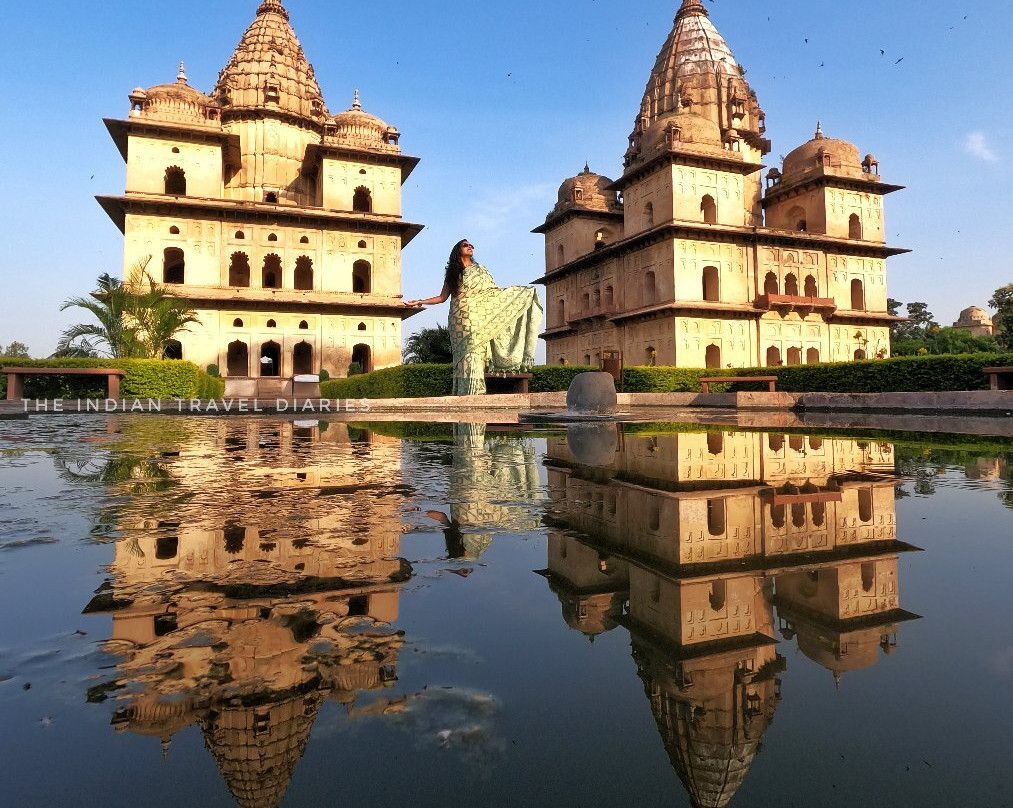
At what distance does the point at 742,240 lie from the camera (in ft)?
101

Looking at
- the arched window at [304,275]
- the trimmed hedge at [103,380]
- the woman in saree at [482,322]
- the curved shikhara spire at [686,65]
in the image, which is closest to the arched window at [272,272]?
the arched window at [304,275]

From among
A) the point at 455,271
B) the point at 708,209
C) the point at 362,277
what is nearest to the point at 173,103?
the point at 362,277

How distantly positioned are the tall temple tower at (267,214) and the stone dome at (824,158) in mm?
21530

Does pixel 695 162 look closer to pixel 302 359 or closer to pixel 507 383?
pixel 507 383

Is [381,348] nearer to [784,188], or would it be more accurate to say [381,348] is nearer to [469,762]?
[784,188]

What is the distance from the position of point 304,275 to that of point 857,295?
30.4m

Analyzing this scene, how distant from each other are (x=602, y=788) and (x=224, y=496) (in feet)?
8.83

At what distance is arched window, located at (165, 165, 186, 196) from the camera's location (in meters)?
28.9

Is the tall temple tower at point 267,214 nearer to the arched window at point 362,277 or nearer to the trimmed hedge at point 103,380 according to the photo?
the arched window at point 362,277

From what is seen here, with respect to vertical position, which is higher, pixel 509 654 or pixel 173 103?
pixel 173 103

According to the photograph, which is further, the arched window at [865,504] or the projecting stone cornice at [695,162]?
the projecting stone cornice at [695,162]

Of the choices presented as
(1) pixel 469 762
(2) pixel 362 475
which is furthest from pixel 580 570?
(2) pixel 362 475

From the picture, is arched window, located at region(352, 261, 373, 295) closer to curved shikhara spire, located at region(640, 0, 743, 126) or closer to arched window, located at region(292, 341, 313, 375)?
arched window, located at region(292, 341, 313, 375)

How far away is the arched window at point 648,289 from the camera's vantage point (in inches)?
1243
